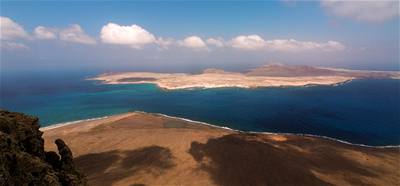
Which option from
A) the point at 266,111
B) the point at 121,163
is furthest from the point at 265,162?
the point at 266,111

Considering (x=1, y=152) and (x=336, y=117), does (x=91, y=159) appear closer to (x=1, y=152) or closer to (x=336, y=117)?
(x=1, y=152)

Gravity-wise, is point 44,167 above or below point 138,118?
above

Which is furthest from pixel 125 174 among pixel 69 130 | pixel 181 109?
pixel 181 109

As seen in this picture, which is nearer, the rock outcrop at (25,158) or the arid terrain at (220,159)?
the rock outcrop at (25,158)

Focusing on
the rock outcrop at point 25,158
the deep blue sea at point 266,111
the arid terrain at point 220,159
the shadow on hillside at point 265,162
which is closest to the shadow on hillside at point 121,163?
the arid terrain at point 220,159

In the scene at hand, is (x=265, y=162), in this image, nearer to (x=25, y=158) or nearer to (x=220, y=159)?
(x=220, y=159)

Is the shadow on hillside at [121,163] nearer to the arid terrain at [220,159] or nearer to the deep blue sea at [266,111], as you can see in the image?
the arid terrain at [220,159]

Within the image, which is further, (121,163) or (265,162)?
(121,163)
